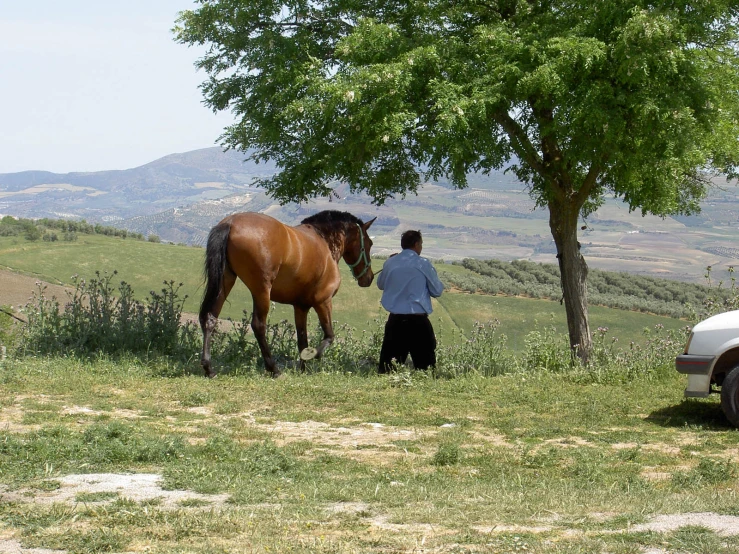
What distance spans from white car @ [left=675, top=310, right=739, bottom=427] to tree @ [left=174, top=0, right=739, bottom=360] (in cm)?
350

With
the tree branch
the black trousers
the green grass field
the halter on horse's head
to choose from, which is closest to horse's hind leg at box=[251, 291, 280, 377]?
the black trousers

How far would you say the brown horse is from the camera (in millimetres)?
11804

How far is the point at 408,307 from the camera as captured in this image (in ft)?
40.9

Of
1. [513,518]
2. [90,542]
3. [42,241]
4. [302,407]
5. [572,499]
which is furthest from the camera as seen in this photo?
[42,241]

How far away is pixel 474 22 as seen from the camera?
47.2ft

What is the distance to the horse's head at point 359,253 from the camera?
14102mm

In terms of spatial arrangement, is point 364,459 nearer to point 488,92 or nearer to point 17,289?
point 488,92

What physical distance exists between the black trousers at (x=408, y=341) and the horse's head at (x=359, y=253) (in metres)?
1.72

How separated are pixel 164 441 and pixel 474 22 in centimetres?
975

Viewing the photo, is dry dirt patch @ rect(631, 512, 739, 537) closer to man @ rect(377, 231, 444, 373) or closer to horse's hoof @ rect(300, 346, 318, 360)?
man @ rect(377, 231, 444, 373)

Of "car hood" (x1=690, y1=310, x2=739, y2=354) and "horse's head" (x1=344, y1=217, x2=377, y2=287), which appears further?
"horse's head" (x1=344, y1=217, x2=377, y2=287)

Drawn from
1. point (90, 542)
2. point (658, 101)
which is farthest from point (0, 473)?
point (658, 101)

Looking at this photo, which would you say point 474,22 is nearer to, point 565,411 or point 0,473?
point 565,411

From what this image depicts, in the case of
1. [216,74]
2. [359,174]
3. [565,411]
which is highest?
[216,74]
